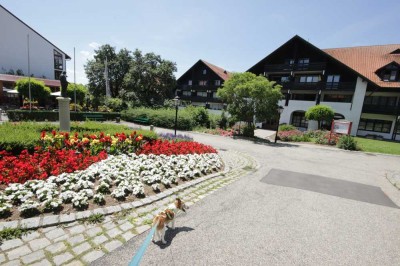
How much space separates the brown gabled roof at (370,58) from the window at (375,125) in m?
4.83

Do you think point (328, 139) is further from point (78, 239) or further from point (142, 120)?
point (78, 239)

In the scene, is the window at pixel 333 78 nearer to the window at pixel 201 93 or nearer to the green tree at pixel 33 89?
the window at pixel 201 93

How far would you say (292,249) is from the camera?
11.9 ft

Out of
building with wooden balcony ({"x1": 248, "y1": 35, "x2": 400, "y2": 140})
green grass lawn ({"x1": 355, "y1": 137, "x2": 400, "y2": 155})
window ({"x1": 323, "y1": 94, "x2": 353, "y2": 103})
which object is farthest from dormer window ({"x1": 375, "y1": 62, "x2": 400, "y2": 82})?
green grass lawn ({"x1": 355, "y1": 137, "x2": 400, "y2": 155})

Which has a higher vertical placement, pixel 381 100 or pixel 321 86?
pixel 321 86

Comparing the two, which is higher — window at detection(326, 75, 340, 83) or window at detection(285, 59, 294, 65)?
window at detection(285, 59, 294, 65)

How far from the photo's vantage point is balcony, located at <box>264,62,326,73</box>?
28.4 meters

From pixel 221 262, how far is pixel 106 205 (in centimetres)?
264

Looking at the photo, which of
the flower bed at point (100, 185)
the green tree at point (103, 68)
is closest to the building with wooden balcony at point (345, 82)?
the green tree at point (103, 68)

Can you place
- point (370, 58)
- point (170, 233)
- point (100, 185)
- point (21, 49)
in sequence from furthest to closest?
point (21, 49) < point (370, 58) < point (100, 185) < point (170, 233)

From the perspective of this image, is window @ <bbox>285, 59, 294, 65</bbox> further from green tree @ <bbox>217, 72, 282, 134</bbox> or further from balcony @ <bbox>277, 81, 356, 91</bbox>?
green tree @ <bbox>217, 72, 282, 134</bbox>

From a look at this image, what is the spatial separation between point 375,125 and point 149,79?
110 ft

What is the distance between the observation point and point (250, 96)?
18828 millimetres

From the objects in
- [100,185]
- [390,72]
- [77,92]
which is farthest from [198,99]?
[100,185]
